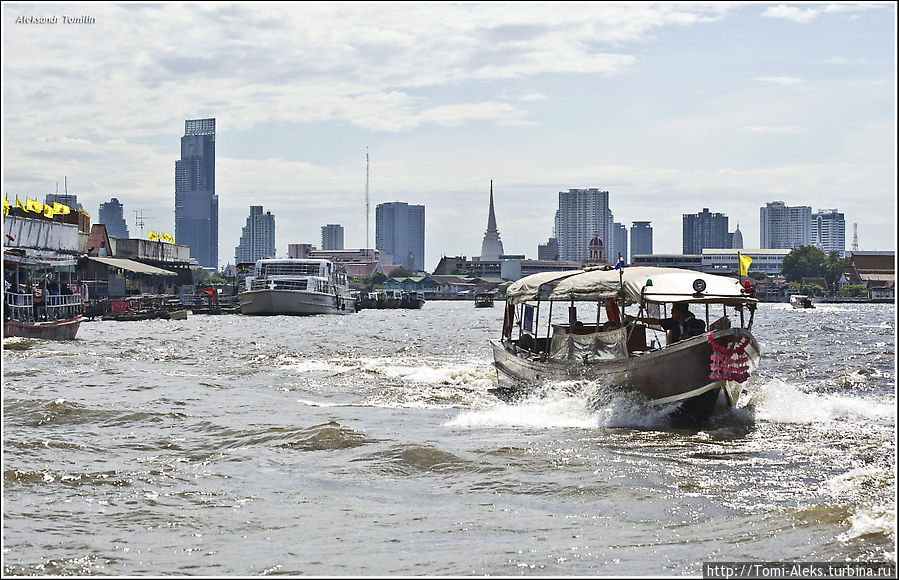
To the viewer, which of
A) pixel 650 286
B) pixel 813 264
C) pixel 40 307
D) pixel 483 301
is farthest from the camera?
pixel 813 264

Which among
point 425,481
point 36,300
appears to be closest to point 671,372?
point 425,481

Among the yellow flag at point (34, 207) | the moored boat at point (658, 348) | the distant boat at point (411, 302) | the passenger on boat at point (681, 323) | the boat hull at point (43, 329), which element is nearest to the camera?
the moored boat at point (658, 348)

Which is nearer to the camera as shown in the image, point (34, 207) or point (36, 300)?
point (36, 300)

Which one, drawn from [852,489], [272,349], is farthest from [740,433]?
[272,349]

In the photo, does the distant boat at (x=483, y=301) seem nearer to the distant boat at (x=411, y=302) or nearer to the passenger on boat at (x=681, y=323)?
the distant boat at (x=411, y=302)

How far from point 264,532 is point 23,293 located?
106 ft

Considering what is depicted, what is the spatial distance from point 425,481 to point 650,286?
6.17 meters

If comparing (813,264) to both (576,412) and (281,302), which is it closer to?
(281,302)

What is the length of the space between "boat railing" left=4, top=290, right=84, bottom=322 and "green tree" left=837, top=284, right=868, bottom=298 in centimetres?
12927

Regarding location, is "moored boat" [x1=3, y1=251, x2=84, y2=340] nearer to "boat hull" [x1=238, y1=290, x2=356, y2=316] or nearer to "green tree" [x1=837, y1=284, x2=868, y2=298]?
"boat hull" [x1=238, y1=290, x2=356, y2=316]

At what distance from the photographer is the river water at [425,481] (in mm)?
8297

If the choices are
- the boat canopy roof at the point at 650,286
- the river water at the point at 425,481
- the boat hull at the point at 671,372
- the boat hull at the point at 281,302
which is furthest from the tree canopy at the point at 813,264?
the boat hull at the point at 671,372

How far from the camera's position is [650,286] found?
52.3 ft

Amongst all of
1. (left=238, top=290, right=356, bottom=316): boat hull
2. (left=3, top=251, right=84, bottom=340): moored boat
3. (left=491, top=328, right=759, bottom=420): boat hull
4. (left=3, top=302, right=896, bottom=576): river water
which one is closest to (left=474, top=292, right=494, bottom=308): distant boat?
(left=238, top=290, right=356, bottom=316): boat hull
